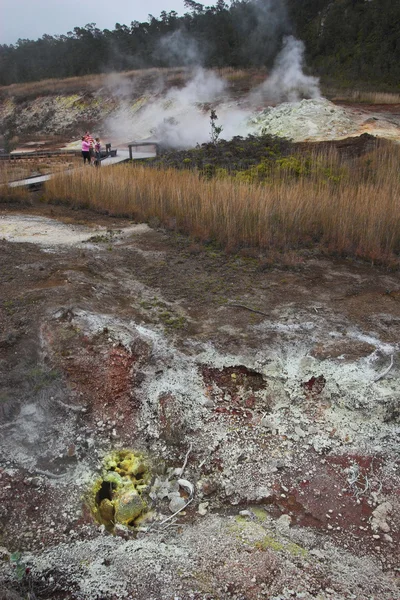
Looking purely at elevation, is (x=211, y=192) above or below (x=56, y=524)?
above

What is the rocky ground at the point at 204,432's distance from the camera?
272cm

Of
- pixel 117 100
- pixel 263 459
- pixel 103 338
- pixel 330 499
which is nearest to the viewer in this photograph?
pixel 330 499

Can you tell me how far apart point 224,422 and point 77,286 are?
250 centimetres

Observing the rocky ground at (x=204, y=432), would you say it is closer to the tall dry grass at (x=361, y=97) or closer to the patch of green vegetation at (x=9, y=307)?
the patch of green vegetation at (x=9, y=307)

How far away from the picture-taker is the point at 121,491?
10.6 feet

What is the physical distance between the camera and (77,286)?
5.29 meters

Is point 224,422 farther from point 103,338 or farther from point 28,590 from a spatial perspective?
point 28,590

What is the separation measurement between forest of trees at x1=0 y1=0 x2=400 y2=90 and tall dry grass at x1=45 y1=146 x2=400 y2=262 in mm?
20980

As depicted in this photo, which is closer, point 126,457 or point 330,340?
point 126,457

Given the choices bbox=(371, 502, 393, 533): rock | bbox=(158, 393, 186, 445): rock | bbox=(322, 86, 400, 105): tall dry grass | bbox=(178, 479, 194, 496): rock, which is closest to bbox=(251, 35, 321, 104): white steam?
bbox=(322, 86, 400, 105): tall dry grass

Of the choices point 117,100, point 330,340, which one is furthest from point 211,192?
point 117,100

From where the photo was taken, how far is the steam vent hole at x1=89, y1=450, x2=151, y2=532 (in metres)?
3.08

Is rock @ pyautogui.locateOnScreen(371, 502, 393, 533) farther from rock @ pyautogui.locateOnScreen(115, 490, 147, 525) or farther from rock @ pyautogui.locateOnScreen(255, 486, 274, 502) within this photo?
rock @ pyautogui.locateOnScreen(115, 490, 147, 525)

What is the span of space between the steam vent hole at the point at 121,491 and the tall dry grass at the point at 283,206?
4082mm
